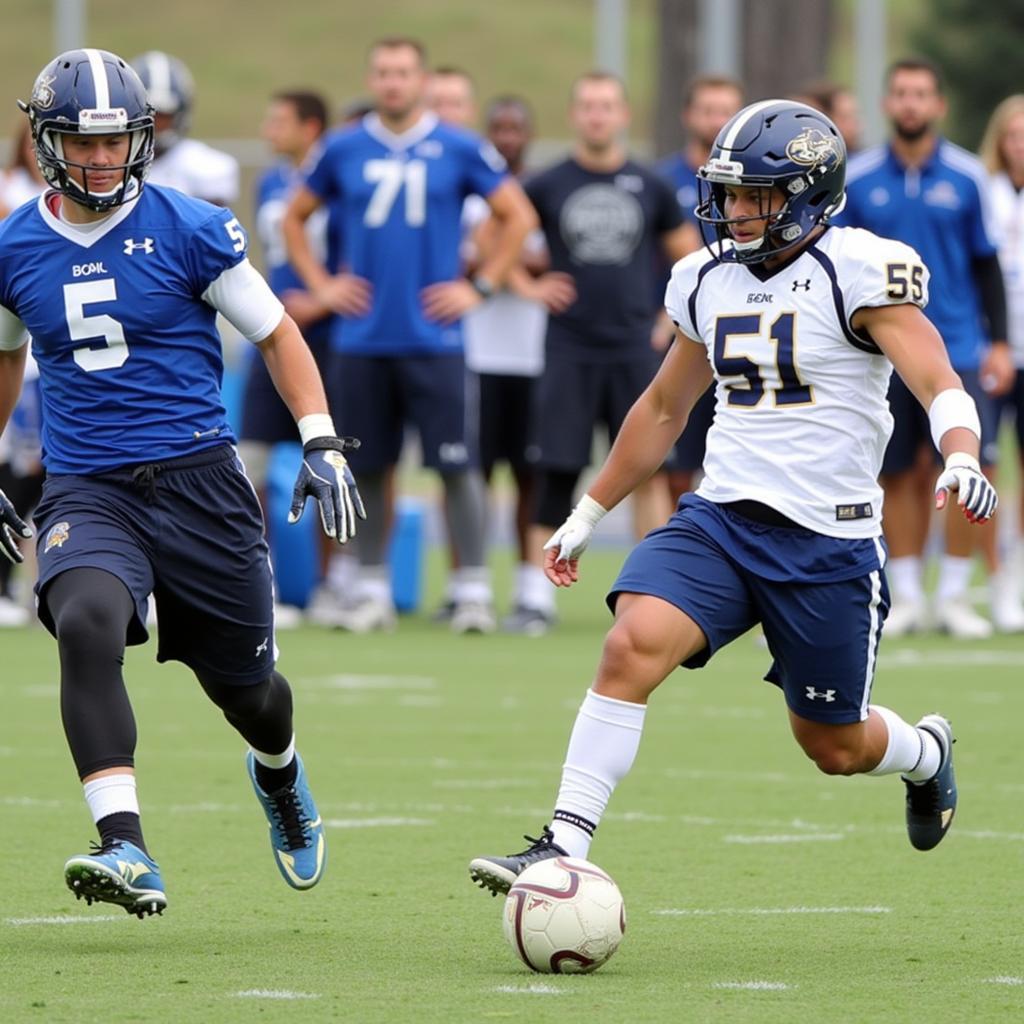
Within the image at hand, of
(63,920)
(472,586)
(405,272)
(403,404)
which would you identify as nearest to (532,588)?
(472,586)

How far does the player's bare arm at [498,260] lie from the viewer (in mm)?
12391

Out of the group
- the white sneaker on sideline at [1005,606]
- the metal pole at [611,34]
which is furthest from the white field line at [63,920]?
the metal pole at [611,34]

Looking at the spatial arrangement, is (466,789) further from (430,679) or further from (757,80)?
(757,80)

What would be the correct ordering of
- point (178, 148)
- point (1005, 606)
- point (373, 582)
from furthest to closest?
point (1005, 606) → point (373, 582) → point (178, 148)

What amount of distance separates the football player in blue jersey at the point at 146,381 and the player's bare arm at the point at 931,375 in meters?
1.29

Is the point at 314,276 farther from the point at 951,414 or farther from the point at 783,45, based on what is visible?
the point at 783,45

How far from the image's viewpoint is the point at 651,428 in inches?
248

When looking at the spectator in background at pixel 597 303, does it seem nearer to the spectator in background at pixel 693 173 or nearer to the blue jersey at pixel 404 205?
the spectator in background at pixel 693 173

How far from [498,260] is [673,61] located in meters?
10.3

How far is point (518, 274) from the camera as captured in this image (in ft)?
42.3

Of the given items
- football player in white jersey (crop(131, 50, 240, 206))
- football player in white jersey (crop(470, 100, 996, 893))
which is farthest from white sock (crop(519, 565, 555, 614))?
football player in white jersey (crop(470, 100, 996, 893))

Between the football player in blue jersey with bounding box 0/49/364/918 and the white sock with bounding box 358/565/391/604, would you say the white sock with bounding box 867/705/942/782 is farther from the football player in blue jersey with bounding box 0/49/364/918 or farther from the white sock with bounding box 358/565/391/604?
the white sock with bounding box 358/565/391/604

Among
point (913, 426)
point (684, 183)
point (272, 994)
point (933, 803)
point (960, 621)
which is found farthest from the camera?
point (684, 183)

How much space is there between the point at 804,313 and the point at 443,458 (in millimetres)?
6529
